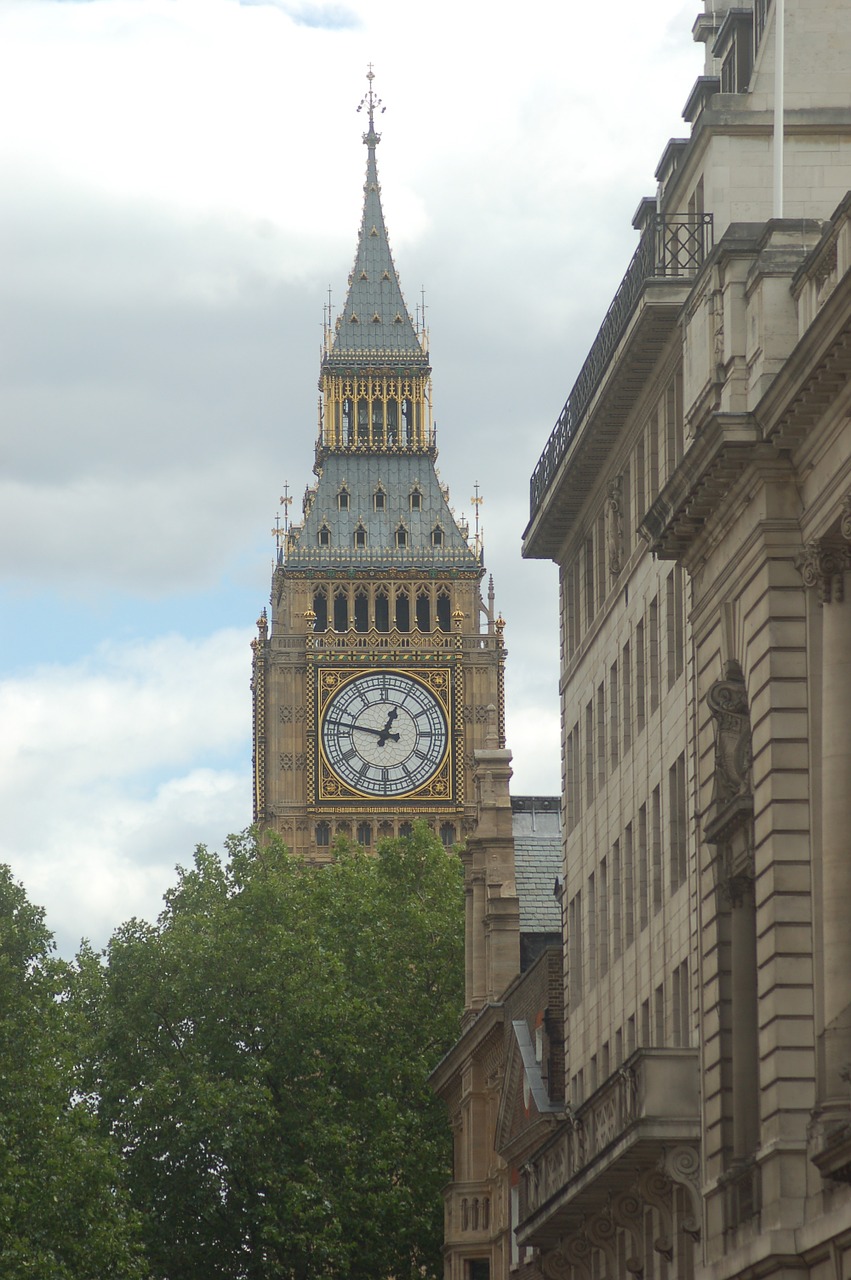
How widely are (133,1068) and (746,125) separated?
5122 cm

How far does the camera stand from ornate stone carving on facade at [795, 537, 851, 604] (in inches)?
1675

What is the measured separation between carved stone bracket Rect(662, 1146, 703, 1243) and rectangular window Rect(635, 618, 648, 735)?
10.5 meters

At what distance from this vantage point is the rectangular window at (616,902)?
60.0 meters

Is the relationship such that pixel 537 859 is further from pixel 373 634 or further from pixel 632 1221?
pixel 373 634

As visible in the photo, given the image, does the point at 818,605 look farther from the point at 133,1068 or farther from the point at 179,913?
the point at 179,913

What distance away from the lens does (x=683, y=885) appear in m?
53.5

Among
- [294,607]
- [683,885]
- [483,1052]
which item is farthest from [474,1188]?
[294,607]

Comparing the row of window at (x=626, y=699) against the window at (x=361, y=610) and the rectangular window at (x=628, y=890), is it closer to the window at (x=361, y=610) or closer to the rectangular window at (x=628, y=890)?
the rectangular window at (x=628, y=890)

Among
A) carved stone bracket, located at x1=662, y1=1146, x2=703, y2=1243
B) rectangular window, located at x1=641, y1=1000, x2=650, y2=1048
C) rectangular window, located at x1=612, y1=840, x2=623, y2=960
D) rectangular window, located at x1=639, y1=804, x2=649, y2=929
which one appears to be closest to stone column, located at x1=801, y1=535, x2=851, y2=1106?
carved stone bracket, located at x1=662, y1=1146, x2=703, y2=1243

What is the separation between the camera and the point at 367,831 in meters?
166

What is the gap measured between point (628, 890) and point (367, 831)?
10764 centimetres

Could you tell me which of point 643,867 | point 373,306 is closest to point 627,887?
point 643,867

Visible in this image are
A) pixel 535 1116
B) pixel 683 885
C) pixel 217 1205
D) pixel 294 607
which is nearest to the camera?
pixel 683 885

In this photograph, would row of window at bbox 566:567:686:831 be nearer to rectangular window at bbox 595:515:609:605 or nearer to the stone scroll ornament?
rectangular window at bbox 595:515:609:605
